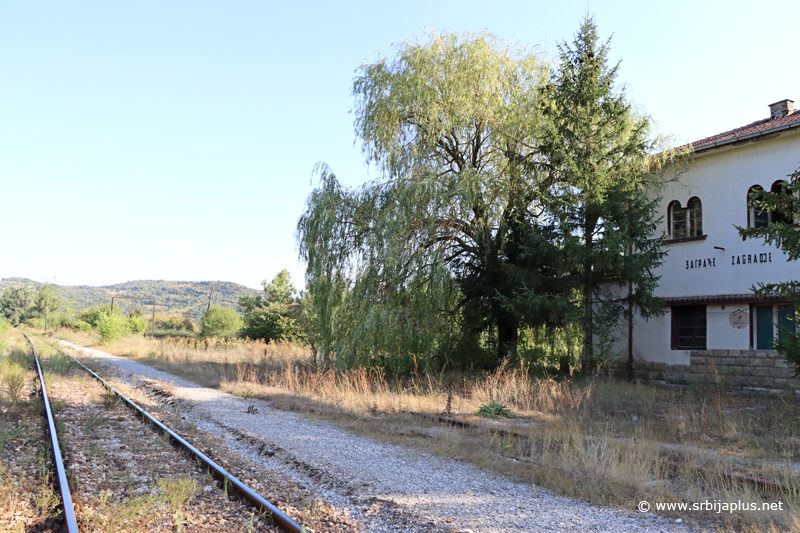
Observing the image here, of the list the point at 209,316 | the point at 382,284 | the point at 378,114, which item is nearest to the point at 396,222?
the point at 382,284

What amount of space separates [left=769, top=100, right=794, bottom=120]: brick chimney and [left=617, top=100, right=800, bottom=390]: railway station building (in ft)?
0.10

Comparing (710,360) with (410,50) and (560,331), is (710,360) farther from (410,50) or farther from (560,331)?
(410,50)

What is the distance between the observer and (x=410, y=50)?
17.7m

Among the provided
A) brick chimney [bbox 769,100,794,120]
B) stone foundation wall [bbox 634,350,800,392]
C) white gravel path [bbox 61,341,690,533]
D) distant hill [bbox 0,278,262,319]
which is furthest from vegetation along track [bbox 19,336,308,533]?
distant hill [bbox 0,278,262,319]

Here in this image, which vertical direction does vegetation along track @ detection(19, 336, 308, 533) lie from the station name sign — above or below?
below

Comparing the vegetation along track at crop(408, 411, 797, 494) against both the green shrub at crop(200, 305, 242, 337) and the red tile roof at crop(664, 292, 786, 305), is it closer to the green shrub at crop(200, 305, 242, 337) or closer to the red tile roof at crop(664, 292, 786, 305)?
the red tile roof at crop(664, 292, 786, 305)

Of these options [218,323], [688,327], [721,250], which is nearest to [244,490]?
[721,250]

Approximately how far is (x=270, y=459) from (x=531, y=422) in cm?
522

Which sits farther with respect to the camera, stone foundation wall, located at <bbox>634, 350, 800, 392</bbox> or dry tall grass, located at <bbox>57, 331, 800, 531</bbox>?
stone foundation wall, located at <bbox>634, 350, 800, 392</bbox>

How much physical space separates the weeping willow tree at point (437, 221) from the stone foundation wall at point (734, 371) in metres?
4.40

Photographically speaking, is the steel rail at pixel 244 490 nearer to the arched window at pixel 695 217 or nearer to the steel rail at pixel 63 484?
the steel rail at pixel 63 484

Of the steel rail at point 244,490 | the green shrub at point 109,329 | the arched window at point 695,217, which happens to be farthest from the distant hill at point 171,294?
the steel rail at point 244,490

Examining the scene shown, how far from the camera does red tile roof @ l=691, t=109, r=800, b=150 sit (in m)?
14.5

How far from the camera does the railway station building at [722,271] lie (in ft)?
48.3
